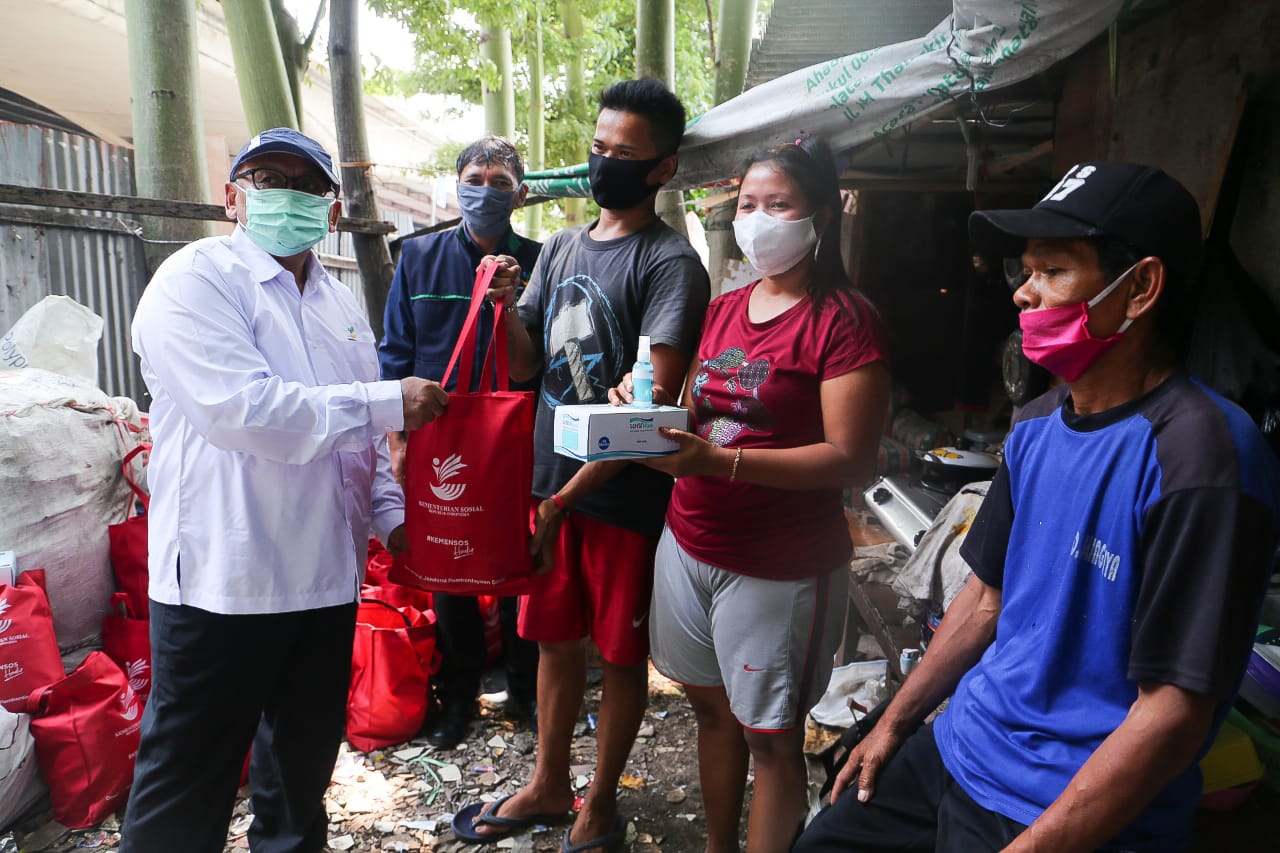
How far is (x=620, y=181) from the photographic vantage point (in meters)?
2.54

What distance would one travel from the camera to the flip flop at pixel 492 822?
2.82m

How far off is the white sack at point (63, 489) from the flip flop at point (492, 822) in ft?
5.78

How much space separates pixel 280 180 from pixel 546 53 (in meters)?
11.2

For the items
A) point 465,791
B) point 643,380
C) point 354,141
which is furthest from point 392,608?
point 354,141

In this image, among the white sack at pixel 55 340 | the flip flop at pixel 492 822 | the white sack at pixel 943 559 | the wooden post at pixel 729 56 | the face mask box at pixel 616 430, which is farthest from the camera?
the wooden post at pixel 729 56

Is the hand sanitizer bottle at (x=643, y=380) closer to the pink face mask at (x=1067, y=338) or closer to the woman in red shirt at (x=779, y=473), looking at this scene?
the woman in red shirt at (x=779, y=473)

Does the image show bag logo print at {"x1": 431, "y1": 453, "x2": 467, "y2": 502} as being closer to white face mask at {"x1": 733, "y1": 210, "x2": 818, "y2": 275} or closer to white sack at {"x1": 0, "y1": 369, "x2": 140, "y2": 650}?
white face mask at {"x1": 733, "y1": 210, "x2": 818, "y2": 275}

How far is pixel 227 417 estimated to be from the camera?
1918 millimetres

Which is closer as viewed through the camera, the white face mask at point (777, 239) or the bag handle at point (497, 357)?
the white face mask at point (777, 239)

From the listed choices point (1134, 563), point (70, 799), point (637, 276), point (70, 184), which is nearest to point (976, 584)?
point (1134, 563)

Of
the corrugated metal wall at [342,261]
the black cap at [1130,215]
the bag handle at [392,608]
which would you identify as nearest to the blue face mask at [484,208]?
the bag handle at [392,608]

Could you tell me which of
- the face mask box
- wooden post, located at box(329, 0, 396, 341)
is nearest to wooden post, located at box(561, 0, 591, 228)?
wooden post, located at box(329, 0, 396, 341)

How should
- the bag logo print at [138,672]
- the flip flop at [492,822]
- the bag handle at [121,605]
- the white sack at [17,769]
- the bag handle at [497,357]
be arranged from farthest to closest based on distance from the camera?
the bag handle at [121,605]
the bag logo print at [138,672]
the flip flop at [492,822]
the white sack at [17,769]
the bag handle at [497,357]

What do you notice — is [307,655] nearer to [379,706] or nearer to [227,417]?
[227,417]
